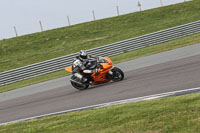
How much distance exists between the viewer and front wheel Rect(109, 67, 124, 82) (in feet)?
42.9

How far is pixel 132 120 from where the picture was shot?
21.9 ft

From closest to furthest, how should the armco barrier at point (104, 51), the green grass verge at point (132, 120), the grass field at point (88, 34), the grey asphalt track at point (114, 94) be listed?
the green grass verge at point (132, 120)
the grey asphalt track at point (114, 94)
the armco barrier at point (104, 51)
the grass field at point (88, 34)

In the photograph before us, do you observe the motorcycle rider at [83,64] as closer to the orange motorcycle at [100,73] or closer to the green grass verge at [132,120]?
the orange motorcycle at [100,73]

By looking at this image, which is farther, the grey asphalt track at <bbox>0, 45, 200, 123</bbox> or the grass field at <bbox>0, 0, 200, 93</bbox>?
the grass field at <bbox>0, 0, 200, 93</bbox>

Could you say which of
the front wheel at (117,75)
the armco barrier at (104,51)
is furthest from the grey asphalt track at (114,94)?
the armco barrier at (104,51)

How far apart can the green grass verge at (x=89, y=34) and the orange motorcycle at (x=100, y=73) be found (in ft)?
53.7

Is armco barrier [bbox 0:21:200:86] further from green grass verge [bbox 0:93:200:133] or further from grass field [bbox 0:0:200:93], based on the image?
green grass verge [bbox 0:93:200:133]

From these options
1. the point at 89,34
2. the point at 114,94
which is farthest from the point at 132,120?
the point at 89,34

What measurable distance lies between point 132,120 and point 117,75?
256 inches

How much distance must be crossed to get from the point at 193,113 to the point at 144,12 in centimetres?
3376

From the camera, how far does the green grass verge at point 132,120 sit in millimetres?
5848

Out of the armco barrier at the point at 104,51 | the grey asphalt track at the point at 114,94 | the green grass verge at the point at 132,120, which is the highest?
the green grass verge at the point at 132,120

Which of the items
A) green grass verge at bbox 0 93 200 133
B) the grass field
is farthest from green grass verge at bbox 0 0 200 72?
green grass verge at bbox 0 93 200 133

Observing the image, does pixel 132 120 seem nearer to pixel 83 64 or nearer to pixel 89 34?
pixel 83 64
